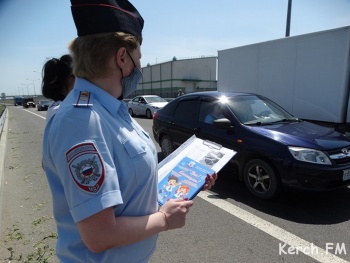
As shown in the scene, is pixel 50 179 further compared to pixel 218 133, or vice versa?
pixel 218 133

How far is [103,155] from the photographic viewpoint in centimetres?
101

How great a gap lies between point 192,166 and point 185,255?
175 centimetres

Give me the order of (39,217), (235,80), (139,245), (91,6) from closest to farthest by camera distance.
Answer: (91,6), (139,245), (39,217), (235,80)

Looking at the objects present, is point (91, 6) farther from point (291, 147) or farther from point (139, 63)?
point (291, 147)

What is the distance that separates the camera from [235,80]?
1203 cm

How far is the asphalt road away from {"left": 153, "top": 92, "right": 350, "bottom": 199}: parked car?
365 millimetres

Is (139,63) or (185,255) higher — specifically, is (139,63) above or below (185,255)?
above

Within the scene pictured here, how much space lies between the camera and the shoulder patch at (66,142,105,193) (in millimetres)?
983

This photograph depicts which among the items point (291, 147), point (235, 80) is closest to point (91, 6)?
point (291, 147)

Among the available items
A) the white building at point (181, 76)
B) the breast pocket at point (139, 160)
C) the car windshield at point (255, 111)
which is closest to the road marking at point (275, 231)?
the car windshield at point (255, 111)

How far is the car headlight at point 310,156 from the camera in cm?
405

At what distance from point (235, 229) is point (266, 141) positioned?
1.46 m

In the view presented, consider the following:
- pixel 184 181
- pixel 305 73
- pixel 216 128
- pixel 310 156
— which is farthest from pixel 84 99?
pixel 305 73

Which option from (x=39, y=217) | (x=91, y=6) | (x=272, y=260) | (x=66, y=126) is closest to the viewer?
(x=66, y=126)
